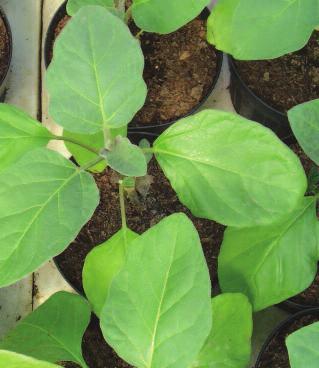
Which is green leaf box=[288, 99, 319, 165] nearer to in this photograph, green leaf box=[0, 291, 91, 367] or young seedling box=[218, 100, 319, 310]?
young seedling box=[218, 100, 319, 310]

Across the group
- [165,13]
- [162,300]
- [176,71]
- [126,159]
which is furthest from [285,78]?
[162,300]

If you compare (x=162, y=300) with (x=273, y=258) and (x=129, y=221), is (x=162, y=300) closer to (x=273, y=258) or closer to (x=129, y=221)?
(x=273, y=258)

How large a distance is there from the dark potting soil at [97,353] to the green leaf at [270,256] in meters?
0.32

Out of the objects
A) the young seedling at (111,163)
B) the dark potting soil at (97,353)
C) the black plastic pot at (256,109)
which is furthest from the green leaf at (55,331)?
the black plastic pot at (256,109)

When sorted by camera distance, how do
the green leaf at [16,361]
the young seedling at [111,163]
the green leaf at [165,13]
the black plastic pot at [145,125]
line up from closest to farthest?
the green leaf at [16,361] < the young seedling at [111,163] < the green leaf at [165,13] < the black plastic pot at [145,125]

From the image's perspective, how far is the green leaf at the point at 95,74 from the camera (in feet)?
2.40

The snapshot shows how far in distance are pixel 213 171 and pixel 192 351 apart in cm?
24

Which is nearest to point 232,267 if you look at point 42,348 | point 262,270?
point 262,270

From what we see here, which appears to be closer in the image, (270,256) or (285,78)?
(270,256)

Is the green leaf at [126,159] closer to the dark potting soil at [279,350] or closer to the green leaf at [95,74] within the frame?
the green leaf at [95,74]

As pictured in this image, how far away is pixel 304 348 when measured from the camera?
0.62m

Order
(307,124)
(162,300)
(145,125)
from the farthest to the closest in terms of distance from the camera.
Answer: (145,125)
(307,124)
(162,300)

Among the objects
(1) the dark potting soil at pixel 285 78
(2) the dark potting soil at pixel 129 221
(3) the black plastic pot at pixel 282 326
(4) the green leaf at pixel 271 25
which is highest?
(4) the green leaf at pixel 271 25

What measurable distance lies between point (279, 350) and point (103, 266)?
0.42 m
